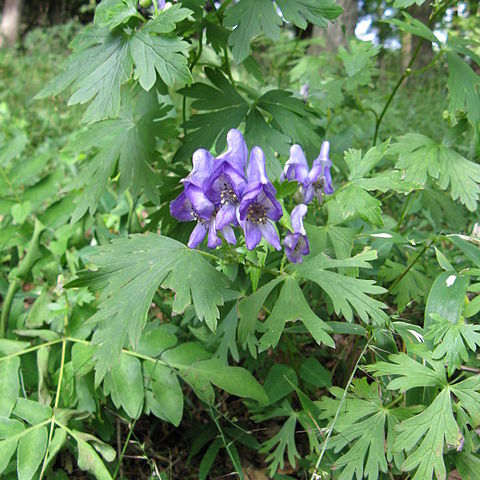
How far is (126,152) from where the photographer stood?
184 cm

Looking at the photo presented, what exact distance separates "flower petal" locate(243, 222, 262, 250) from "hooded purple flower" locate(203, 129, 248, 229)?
0.05 m

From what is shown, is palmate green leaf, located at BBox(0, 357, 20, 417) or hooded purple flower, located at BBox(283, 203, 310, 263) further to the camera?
palmate green leaf, located at BBox(0, 357, 20, 417)

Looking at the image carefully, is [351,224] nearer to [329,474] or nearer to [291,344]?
[291,344]

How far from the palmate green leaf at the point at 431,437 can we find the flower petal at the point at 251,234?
54cm

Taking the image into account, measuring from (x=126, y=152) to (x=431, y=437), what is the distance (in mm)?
1329

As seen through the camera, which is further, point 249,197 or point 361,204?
point 361,204

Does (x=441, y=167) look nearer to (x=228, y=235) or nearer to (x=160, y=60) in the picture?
(x=228, y=235)

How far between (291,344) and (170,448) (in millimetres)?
623

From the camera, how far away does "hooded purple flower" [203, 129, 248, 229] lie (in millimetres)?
1295

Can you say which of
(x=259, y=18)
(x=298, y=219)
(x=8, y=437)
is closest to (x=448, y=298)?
(x=298, y=219)

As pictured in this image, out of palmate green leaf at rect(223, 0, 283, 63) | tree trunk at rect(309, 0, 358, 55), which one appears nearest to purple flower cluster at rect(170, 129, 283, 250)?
palmate green leaf at rect(223, 0, 283, 63)

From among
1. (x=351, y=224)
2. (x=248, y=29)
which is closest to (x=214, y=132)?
(x=248, y=29)

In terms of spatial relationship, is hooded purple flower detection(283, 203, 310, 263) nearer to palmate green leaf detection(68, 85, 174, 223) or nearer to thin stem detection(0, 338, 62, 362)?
palmate green leaf detection(68, 85, 174, 223)

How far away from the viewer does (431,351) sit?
129cm
